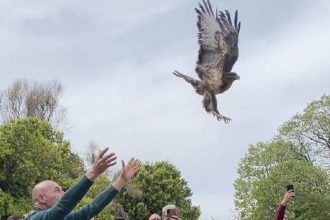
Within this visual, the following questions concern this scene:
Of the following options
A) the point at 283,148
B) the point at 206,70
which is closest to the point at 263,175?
the point at 283,148

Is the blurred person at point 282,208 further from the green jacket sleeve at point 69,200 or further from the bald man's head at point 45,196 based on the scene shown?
the green jacket sleeve at point 69,200

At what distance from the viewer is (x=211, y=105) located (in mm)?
9898

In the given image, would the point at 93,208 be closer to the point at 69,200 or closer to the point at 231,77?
the point at 69,200

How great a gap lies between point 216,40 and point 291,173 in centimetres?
3992

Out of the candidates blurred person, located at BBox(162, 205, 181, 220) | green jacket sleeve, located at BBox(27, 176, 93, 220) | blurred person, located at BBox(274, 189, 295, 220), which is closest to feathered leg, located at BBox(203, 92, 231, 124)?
blurred person, located at BBox(274, 189, 295, 220)

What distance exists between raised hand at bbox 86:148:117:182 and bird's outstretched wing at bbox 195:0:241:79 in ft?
13.6

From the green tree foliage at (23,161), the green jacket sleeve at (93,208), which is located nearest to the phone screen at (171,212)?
the green jacket sleeve at (93,208)

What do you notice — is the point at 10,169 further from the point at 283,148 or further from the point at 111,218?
the point at 283,148

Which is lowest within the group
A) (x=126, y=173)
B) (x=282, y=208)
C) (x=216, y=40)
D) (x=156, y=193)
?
(x=126, y=173)

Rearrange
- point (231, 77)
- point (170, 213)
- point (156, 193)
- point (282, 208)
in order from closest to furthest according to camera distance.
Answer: point (170, 213), point (282, 208), point (231, 77), point (156, 193)

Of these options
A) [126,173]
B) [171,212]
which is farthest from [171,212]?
[126,173]

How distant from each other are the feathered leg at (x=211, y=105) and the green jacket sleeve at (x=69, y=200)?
382 cm

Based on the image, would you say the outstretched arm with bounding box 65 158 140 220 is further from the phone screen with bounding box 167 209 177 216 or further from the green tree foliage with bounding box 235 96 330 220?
the green tree foliage with bounding box 235 96 330 220

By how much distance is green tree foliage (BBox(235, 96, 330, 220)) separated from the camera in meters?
50.0
